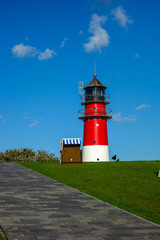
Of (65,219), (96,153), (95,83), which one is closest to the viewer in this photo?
(65,219)

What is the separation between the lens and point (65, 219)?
819 centimetres

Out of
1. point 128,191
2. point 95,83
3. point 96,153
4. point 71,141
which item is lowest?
point 128,191

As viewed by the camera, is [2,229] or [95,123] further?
[95,123]

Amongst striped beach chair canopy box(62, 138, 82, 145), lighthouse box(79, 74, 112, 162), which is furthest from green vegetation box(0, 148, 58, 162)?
striped beach chair canopy box(62, 138, 82, 145)

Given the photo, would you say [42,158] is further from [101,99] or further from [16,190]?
[16,190]

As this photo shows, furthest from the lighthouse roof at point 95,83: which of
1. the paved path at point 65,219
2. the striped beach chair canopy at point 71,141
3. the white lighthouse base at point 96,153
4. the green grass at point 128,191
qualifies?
the paved path at point 65,219

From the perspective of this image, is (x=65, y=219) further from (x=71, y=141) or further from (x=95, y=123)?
(x=95, y=123)

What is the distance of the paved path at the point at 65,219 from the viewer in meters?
6.78

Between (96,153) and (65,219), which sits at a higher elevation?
(96,153)

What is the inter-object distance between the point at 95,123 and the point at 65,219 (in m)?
31.7

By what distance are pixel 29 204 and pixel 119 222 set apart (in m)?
3.46

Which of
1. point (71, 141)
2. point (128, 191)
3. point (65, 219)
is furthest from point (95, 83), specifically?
point (65, 219)

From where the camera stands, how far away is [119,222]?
321 inches

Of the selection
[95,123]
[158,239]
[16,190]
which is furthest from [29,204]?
[95,123]
